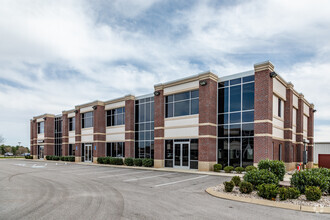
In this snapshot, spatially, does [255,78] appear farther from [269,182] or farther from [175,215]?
[175,215]

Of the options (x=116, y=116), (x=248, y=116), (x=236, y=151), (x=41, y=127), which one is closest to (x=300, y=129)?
(x=248, y=116)

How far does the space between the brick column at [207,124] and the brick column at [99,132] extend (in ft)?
55.4

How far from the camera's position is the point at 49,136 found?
45844 mm

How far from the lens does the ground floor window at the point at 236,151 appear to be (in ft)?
65.5

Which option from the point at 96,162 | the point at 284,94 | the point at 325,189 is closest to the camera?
the point at 325,189

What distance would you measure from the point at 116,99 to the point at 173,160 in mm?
12592

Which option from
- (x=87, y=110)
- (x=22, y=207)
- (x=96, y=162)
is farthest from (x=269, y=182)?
(x=87, y=110)

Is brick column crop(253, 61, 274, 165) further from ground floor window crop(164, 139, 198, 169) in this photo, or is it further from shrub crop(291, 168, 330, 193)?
shrub crop(291, 168, 330, 193)

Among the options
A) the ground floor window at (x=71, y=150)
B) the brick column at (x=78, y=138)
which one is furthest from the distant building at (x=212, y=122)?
the ground floor window at (x=71, y=150)

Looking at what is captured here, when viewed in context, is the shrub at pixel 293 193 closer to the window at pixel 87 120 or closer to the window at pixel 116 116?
the window at pixel 116 116

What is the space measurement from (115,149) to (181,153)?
12008 mm

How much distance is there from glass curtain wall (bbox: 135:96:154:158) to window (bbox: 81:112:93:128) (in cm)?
920

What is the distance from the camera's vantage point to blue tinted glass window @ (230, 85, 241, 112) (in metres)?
21.0

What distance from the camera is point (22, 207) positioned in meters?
9.23
